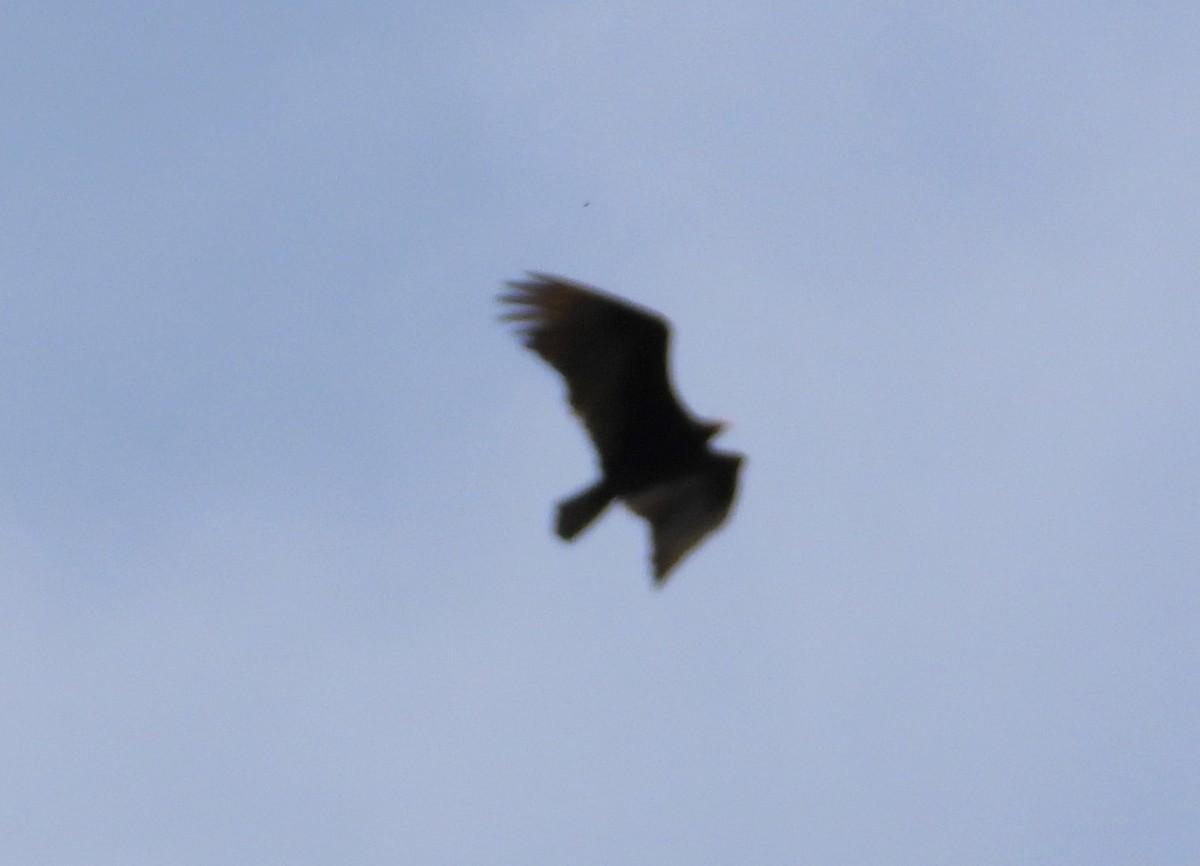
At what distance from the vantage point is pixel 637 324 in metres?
14.9

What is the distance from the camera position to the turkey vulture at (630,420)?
1477 centimetres

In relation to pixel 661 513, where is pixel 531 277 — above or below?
above

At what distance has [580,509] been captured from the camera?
15.0 meters

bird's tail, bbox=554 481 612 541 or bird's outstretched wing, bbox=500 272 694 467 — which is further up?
bird's outstretched wing, bbox=500 272 694 467

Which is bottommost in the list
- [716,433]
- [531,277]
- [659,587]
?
[659,587]

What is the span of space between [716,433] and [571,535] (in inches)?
54.9

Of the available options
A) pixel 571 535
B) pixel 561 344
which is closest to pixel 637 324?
pixel 561 344

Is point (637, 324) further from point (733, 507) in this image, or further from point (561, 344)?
point (733, 507)

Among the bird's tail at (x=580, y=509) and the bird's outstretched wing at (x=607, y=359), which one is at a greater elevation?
the bird's outstretched wing at (x=607, y=359)

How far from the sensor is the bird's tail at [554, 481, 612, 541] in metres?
14.9

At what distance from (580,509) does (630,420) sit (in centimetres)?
80

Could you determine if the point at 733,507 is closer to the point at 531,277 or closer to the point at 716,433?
the point at 716,433

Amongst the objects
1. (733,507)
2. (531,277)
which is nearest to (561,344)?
(531,277)

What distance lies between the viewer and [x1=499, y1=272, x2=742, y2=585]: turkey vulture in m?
14.8
